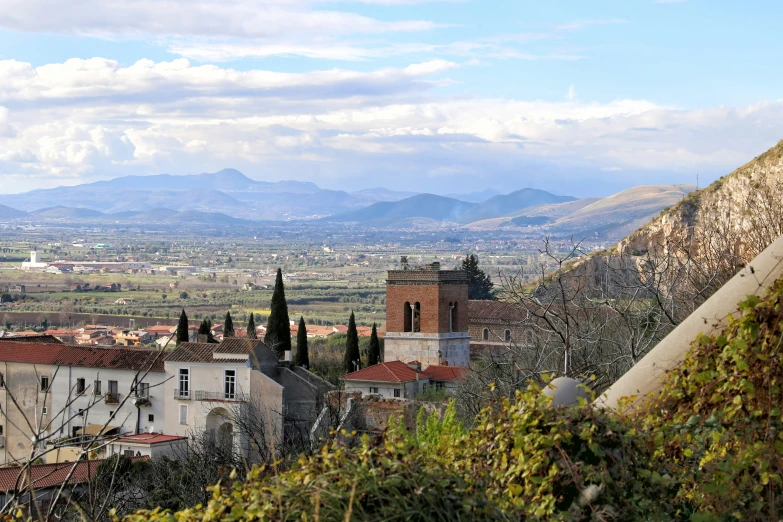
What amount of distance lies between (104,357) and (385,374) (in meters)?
9.91

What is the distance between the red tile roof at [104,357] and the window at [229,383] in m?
2.07

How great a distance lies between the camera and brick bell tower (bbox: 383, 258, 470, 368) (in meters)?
47.8

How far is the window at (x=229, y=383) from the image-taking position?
32031mm

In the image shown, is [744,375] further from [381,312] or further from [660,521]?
[381,312]

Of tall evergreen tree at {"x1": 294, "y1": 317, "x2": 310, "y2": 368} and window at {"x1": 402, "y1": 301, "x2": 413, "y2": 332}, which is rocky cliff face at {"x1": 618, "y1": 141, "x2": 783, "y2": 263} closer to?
window at {"x1": 402, "y1": 301, "x2": 413, "y2": 332}

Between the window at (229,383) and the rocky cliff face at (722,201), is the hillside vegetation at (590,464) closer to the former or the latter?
the rocky cliff face at (722,201)

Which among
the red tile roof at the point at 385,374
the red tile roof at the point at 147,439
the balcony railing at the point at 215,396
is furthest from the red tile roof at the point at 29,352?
the red tile roof at the point at 385,374

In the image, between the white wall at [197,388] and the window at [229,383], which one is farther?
the window at [229,383]

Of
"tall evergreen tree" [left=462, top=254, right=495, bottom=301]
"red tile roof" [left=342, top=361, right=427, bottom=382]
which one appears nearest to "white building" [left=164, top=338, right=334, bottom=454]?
"red tile roof" [left=342, top=361, right=427, bottom=382]

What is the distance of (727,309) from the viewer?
576 cm

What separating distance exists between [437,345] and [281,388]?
1735 centimetres

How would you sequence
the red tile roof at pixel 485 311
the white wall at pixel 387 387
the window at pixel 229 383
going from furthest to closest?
1. the red tile roof at pixel 485 311
2. the white wall at pixel 387 387
3. the window at pixel 229 383

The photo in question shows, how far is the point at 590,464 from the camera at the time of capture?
4.34 meters

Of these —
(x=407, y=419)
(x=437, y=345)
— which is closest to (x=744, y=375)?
(x=407, y=419)
